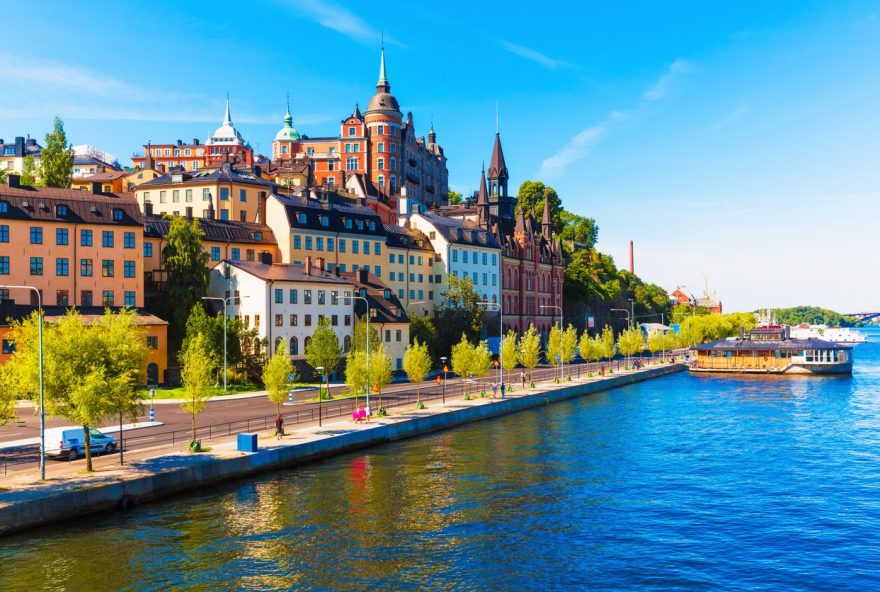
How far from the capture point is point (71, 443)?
44.6 m

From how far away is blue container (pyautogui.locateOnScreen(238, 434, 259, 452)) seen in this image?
46.0 meters

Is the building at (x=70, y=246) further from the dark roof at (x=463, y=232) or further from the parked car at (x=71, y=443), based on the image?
the dark roof at (x=463, y=232)

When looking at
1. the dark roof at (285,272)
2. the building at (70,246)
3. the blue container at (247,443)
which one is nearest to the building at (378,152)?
the dark roof at (285,272)

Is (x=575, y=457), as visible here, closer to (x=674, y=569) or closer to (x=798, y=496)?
(x=798, y=496)

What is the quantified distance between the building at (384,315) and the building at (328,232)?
4082 millimetres

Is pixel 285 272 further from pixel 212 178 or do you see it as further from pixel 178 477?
pixel 178 477

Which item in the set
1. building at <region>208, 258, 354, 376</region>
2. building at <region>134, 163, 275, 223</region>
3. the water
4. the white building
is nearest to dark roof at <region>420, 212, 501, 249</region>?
the white building

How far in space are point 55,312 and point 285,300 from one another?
21.8 meters

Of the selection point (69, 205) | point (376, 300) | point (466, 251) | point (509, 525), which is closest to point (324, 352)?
point (376, 300)

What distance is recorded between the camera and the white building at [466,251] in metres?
122

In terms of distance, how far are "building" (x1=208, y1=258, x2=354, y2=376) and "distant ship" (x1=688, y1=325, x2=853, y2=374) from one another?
231 feet

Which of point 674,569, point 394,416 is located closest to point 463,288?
point 394,416

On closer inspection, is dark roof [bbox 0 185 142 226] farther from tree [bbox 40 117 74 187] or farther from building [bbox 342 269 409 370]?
building [bbox 342 269 409 370]

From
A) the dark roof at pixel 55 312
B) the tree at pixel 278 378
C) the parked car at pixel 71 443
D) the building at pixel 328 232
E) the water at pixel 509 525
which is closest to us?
the water at pixel 509 525
